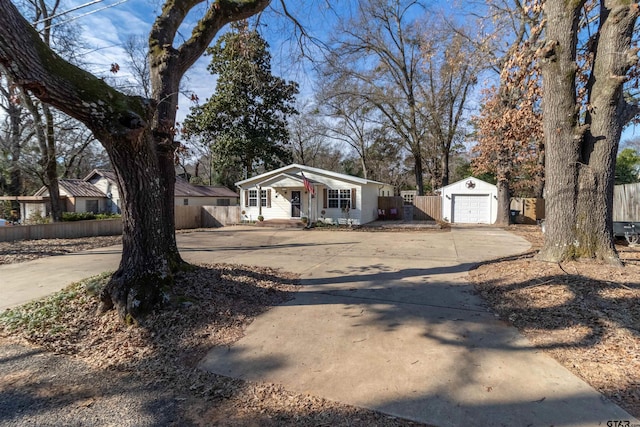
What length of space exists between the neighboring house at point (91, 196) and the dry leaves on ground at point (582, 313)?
24.4 m

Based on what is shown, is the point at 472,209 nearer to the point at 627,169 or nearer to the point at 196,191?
the point at 627,169

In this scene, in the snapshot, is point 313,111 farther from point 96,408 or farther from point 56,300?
point 96,408

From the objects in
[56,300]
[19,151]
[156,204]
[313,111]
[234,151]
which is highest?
[313,111]

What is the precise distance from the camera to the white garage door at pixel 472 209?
64.9 feet

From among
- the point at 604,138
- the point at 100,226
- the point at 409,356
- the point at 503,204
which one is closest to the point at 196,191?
the point at 100,226

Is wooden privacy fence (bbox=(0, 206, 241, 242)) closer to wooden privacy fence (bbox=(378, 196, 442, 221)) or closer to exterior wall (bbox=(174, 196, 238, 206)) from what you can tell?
exterior wall (bbox=(174, 196, 238, 206))

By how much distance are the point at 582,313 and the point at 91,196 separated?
29.1 metres

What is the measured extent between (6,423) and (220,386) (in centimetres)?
147

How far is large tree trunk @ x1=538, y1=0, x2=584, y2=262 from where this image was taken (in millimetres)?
5773

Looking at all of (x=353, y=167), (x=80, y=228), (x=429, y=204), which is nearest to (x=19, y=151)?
(x=80, y=228)

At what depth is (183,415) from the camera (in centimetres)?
240

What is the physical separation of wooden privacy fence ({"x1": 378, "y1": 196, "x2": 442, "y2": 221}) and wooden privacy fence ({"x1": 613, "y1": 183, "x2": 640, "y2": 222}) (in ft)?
31.3

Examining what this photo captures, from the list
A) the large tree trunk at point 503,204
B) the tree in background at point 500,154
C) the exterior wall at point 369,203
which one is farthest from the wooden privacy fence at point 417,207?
the large tree trunk at point 503,204

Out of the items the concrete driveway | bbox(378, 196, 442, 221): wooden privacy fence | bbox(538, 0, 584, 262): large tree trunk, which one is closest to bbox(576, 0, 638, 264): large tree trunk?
bbox(538, 0, 584, 262): large tree trunk
